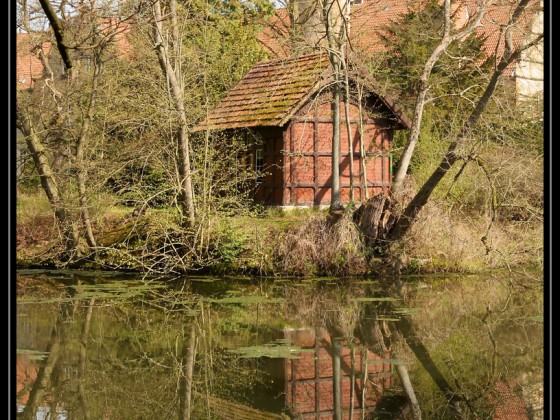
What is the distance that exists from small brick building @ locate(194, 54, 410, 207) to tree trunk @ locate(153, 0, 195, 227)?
13.9 ft

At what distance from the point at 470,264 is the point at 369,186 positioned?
5975 mm

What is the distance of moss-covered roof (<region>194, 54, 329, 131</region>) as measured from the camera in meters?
25.3

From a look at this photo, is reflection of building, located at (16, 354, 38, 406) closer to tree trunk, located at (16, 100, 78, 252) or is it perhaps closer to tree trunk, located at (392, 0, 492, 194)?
tree trunk, located at (16, 100, 78, 252)

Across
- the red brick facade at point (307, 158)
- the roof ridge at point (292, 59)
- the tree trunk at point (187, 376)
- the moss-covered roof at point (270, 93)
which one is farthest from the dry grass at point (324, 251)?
the roof ridge at point (292, 59)

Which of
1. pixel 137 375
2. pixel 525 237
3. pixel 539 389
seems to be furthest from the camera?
pixel 525 237

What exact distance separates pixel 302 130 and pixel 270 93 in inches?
57.9

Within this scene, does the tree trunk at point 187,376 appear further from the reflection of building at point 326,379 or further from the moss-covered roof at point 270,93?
the moss-covered roof at point 270,93

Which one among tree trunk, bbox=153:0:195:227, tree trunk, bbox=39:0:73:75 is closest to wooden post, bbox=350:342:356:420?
tree trunk, bbox=39:0:73:75

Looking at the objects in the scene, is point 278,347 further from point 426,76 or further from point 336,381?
point 426,76

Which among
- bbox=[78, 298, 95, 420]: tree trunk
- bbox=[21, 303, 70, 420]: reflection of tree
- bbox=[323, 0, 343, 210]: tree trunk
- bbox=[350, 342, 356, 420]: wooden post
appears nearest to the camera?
bbox=[21, 303, 70, 420]: reflection of tree

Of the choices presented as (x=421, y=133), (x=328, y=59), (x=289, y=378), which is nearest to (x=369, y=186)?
(x=421, y=133)

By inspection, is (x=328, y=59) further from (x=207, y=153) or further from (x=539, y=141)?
(x=539, y=141)

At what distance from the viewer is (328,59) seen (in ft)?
82.8

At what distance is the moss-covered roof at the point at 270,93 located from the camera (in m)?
25.3
